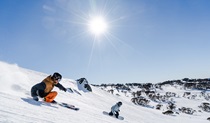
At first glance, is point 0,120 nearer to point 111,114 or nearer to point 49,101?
point 49,101

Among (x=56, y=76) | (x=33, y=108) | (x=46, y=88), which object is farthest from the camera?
(x=56, y=76)

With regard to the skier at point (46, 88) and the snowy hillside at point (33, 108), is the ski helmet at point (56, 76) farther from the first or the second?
the snowy hillside at point (33, 108)

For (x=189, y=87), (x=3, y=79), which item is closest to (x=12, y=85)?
(x=3, y=79)

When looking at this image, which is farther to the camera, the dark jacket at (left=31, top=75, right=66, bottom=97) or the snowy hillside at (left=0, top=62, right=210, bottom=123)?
the dark jacket at (left=31, top=75, right=66, bottom=97)

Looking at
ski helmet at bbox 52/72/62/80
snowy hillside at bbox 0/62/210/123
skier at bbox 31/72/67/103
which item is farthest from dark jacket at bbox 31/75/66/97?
snowy hillside at bbox 0/62/210/123

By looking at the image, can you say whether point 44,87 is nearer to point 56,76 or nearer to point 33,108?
point 56,76

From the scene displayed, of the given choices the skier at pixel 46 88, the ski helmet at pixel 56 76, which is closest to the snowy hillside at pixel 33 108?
the skier at pixel 46 88

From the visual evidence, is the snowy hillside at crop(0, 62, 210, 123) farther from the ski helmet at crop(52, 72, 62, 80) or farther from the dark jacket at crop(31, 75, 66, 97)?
the ski helmet at crop(52, 72, 62, 80)

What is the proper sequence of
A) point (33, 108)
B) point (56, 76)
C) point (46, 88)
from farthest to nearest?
point (56, 76)
point (46, 88)
point (33, 108)

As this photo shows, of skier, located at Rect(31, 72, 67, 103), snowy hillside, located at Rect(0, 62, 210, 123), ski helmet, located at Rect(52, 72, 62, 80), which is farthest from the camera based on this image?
ski helmet, located at Rect(52, 72, 62, 80)

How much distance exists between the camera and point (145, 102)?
85188 mm

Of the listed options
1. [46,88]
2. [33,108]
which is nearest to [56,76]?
[46,88]

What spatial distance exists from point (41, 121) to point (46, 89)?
4.73m

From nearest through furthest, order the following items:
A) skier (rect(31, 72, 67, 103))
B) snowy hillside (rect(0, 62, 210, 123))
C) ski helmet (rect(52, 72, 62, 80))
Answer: snowy hillside (rect(0, 62, 210, 123))
skier (rect(31, 72, 67, 103))
ski helmet (rect(52, 72, 62, 80))
